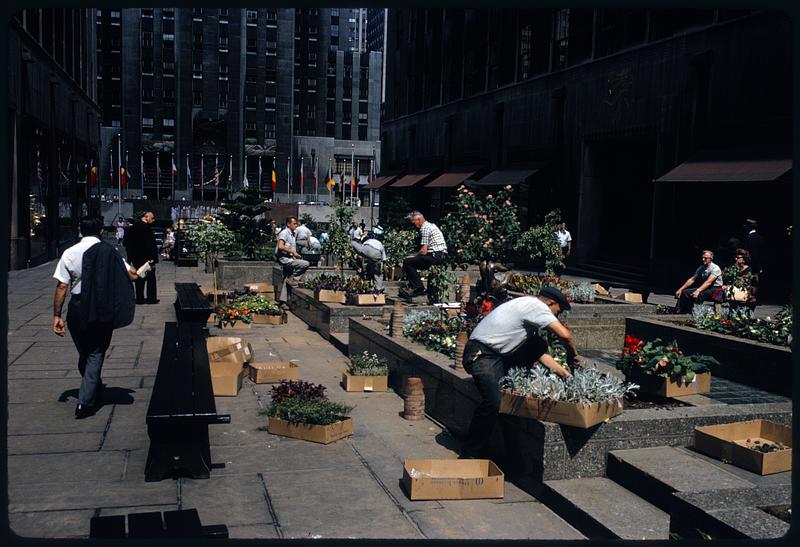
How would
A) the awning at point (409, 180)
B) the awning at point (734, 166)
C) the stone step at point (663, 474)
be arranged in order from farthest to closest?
the awning at point (409, 180), the awning at point (734, 166), the stone step at point (663, 474)

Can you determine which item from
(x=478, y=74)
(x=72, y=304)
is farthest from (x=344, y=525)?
(x=478, y=74)

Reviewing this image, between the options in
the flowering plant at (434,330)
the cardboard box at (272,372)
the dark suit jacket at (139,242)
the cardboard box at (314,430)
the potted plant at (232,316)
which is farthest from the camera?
the dark suit jacket at (139,242)

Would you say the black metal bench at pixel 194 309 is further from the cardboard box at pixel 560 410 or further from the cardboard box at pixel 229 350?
the cardboard box at pixel 560 410

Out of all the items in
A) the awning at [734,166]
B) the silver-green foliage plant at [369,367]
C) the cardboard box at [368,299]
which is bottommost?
the silver-green foliage plant at [369,367]

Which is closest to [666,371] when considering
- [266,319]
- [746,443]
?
[746,443]

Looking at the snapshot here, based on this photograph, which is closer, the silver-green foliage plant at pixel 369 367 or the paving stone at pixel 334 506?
the paving stone at pixel 334 506

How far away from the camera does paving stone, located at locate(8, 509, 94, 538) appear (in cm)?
511

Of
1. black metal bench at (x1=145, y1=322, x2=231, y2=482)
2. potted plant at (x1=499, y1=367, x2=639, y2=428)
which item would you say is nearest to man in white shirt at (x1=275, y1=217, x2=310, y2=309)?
black metal bench at (x1=145, y1=322, x2=231, y2=482)

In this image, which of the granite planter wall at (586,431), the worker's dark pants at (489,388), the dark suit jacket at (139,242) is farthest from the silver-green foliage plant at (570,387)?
the dark suit jacket at (139,242)

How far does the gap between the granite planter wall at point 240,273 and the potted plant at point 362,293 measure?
5857 millimetres

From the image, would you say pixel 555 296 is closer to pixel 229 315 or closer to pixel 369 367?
pixel 369 367

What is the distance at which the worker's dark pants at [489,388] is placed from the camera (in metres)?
6.50

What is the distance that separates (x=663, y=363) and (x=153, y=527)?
5.08 meters

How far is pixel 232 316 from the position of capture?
1384 centimetres
